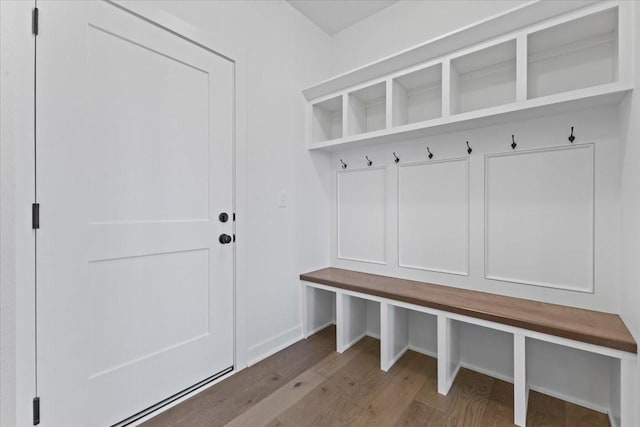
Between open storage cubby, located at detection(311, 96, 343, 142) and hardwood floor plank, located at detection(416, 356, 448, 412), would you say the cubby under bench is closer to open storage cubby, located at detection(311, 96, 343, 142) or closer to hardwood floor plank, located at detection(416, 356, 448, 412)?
hardwood floor plank, located at detection(416, 356, 448, 412)

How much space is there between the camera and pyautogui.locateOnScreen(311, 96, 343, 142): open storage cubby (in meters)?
2.47

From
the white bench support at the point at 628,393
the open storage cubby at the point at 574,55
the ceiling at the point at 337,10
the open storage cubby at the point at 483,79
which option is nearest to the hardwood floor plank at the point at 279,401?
the white bench support at the point at 628,393

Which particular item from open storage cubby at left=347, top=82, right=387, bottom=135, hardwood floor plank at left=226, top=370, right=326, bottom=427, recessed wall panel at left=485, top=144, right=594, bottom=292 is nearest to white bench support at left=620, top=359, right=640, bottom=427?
recessed wall panel at left=485, top=144, right=594, bottom=292

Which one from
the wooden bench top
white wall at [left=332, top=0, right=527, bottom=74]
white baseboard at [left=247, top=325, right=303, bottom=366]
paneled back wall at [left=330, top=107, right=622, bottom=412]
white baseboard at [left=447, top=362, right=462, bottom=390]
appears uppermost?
white wall at [left=332, top=0, right=527, bottom=74]

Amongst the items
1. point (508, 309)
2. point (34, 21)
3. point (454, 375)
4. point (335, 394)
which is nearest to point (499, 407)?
point (454, 375)

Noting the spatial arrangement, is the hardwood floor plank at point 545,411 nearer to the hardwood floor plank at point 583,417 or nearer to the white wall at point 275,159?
the hardwood floor plank at point 583,417

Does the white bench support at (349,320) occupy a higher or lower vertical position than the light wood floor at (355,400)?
higher

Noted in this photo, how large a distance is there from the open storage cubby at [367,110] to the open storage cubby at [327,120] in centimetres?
16

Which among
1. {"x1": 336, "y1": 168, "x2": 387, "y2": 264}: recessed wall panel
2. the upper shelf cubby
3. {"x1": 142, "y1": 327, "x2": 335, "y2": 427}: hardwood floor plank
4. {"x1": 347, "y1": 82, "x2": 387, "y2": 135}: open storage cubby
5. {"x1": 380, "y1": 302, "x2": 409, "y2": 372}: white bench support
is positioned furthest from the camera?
{"x1": 336, "y1": 168, "x2": 387, "y2": 264}: recessed wall panel

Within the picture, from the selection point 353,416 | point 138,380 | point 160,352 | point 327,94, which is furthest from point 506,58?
point 138,380

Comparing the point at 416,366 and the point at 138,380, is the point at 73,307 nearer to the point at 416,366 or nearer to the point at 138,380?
the point at 138,380

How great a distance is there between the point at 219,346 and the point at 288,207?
1.08m

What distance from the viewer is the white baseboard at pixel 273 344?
203 centimetres

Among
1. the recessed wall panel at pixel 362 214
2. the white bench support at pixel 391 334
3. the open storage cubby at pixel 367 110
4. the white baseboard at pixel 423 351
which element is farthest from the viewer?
the recessed wall panel at pixel 362 214
